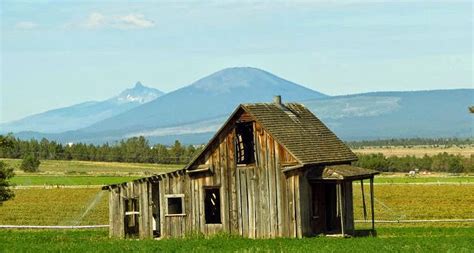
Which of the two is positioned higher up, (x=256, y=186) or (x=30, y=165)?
(x=30, y=165)

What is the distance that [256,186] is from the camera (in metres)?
46.4

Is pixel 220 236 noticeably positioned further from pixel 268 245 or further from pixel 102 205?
pixel 102 205

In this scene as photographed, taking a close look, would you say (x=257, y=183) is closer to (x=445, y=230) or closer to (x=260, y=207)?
(x=260, y=207)

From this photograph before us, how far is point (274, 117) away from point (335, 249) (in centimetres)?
1373

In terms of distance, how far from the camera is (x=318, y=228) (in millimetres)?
46312

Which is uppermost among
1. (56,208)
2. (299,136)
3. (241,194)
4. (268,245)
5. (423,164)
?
(423,164)

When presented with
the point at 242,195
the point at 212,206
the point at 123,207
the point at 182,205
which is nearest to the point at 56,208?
the point at 123,207

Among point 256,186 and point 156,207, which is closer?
point 256,186

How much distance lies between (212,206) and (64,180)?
80292 mm

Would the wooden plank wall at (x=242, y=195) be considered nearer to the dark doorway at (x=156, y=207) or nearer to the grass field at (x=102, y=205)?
the dark doorway at (x=156, y=207)

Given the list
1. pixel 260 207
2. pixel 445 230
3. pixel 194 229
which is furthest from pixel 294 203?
pixel 445 230

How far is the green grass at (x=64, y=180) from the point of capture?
393 feet

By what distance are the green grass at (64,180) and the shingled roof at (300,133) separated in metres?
66.4

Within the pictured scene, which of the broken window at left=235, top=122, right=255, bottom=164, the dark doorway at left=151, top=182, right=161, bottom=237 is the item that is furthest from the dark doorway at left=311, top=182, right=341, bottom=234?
the dark doorway at left=151, top=182, right=161, bottom=237
